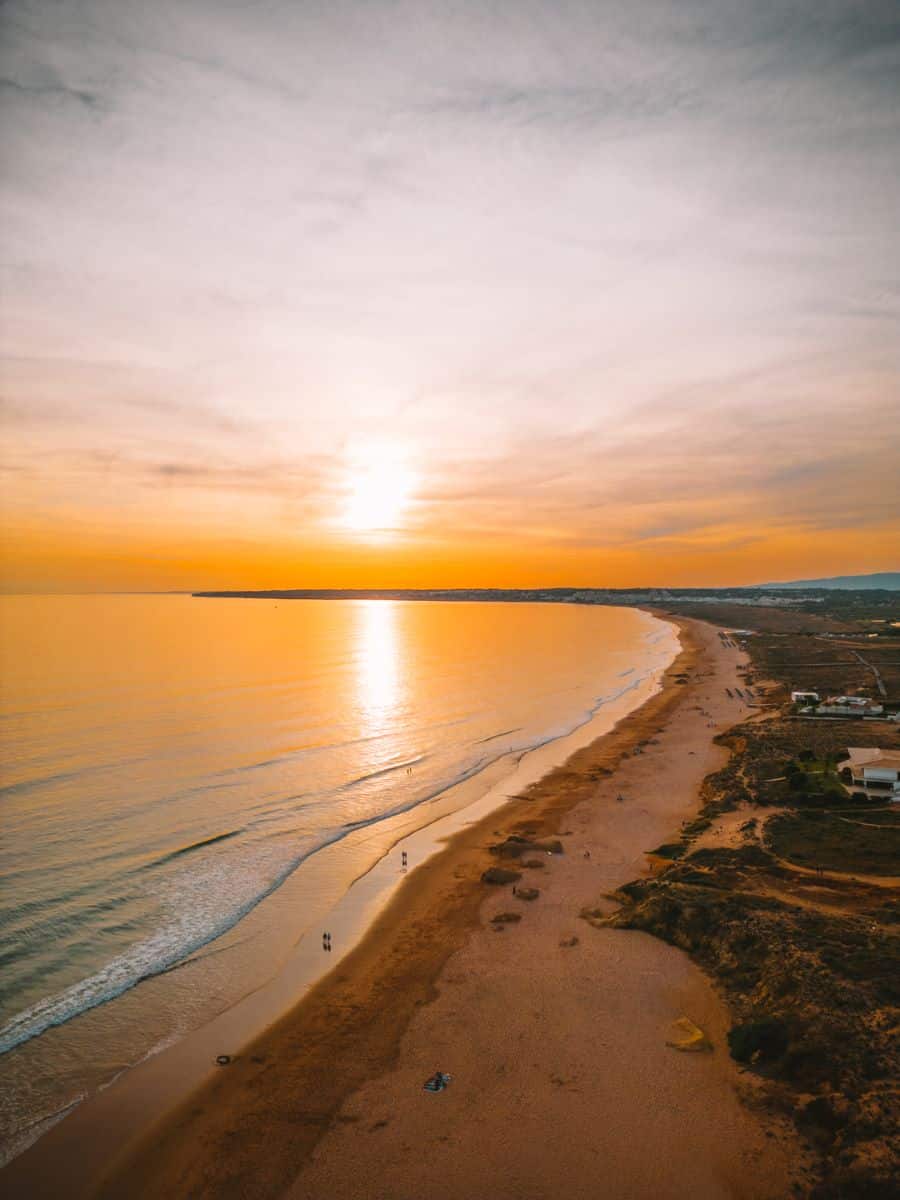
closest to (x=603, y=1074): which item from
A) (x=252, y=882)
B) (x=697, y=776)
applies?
(x=252, y=882)

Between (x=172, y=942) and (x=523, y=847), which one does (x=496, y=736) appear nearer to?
(x=523, y=847)

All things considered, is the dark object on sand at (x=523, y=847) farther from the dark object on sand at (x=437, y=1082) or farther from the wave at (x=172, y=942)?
the dark object on sand at (x=437, y=1082)

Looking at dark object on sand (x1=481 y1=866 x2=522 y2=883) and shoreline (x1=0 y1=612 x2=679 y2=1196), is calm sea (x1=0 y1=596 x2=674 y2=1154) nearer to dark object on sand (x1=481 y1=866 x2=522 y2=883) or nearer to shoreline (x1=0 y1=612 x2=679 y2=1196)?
shoreline (x1=0 y1=612 x2=679 y2=1196)

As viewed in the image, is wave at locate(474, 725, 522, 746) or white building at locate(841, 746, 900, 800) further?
wave at locate(474, 725, 522, 746)

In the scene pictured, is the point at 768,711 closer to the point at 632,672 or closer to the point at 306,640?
the point at 632,672

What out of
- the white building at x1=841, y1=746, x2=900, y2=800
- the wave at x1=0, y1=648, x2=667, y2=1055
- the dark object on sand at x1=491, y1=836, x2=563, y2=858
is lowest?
the wave at x1=0, y1=648, x2=667, y2=1055

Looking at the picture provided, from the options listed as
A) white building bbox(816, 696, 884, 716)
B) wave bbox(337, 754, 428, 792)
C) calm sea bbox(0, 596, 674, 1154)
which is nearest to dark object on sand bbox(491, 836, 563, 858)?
calm sea bbox(0, 596, 674, 1154)
